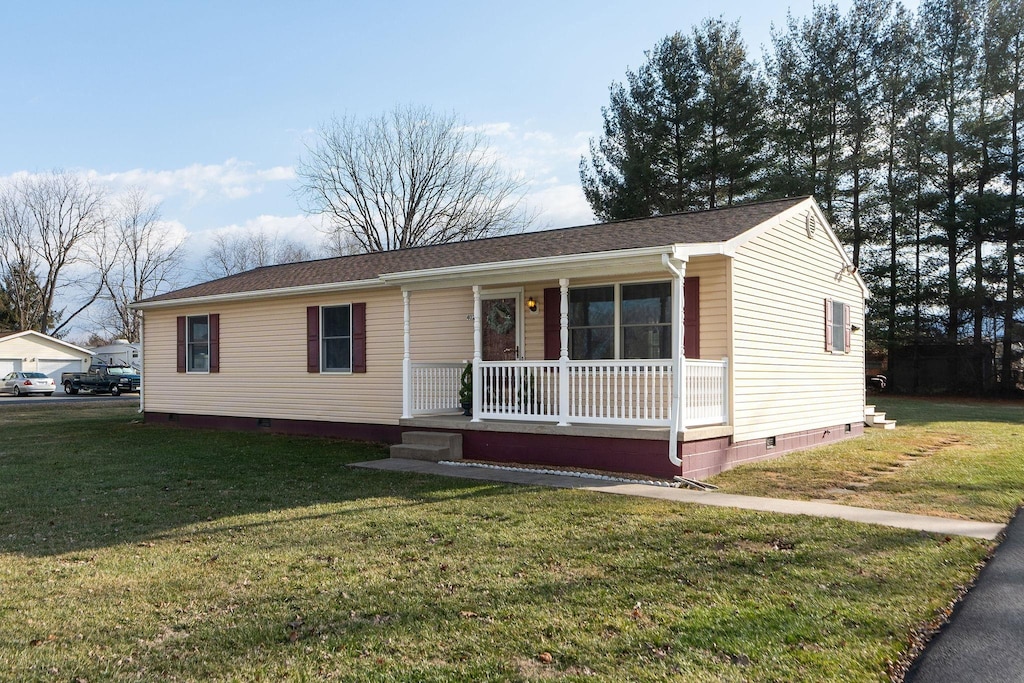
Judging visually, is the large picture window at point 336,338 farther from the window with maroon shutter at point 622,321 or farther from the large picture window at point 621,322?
the large picture window at point 621,322

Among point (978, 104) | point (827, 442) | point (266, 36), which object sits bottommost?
point (827, 442)

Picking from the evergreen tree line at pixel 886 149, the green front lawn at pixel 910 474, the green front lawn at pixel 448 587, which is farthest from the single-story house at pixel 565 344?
the evergreen tree line at pixel 886 149

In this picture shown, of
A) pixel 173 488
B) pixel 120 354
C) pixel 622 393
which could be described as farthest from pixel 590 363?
pixel 120 354

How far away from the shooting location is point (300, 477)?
9117 millimetres

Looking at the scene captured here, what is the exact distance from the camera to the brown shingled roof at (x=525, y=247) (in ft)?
33.3

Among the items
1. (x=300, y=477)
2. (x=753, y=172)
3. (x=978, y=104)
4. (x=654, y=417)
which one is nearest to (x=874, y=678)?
(x=654, y=417)

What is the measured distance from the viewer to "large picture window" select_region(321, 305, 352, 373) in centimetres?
1347

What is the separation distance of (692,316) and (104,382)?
108ft

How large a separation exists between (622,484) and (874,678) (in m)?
5.08

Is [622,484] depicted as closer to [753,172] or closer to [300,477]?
[300,477]

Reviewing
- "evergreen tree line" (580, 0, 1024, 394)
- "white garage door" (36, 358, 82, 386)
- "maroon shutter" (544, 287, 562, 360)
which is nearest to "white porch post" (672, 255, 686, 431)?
"maroon shutter" (544, 287, 562, 360)

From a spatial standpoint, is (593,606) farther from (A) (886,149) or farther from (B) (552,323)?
(A) (886,149)

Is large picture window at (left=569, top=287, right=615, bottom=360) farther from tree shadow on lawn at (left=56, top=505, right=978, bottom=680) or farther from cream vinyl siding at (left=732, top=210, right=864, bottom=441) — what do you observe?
tree shadow on lawn at (left=56, top=505, right=978, bottom=680)

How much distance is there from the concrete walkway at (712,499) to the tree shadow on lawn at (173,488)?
21.5 inches
